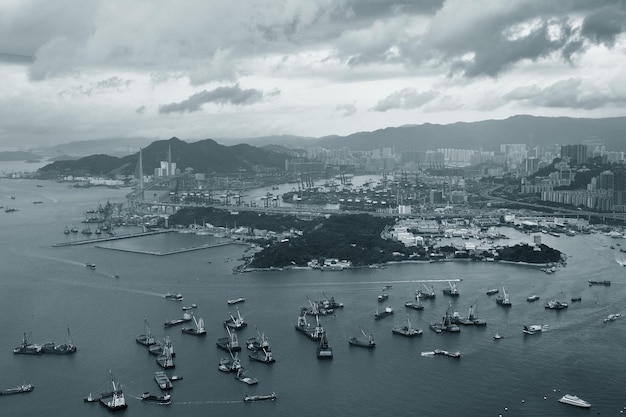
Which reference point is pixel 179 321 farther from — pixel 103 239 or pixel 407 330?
pixel 103 239

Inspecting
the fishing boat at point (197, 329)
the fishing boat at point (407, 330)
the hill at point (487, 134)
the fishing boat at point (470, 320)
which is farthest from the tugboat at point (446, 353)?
the hill at point (487, 134)

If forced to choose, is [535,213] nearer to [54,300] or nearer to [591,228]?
[591,228]

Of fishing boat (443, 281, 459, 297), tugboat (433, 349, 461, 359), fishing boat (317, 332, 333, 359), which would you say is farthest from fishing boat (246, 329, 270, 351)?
fishing boat (443, 281, 459, 297)

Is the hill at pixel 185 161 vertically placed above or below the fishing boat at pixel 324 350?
above

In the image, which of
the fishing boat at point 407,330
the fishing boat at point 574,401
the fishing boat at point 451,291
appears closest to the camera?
the fishing boat at point 574,401

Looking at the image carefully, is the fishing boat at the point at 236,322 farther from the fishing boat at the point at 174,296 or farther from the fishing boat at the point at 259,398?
the fishing boat at the point at 259,398

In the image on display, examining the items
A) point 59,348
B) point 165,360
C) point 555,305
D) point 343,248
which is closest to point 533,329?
point 555,305

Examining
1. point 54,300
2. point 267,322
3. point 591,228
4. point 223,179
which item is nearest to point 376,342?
point 267,322
